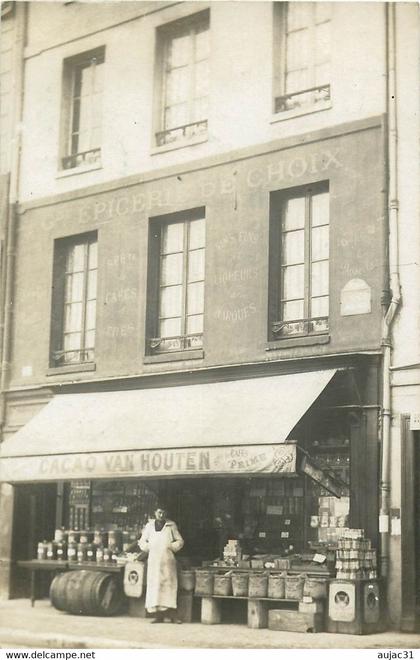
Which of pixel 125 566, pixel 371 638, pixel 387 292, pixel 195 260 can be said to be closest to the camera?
pixel 371 638

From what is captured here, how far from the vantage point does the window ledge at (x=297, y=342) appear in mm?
13113

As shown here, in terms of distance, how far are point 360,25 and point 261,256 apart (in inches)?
129

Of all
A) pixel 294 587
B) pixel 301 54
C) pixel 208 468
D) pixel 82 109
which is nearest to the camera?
pixel 294 587

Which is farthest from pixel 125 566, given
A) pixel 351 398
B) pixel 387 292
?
pixel 387 292

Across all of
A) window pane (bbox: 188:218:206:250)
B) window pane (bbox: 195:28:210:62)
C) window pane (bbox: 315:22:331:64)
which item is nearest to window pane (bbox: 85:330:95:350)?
window pane (bbox: 188:218:206:250)

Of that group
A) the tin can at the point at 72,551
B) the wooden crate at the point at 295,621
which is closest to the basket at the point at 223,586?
the wooden crate at the point at 295,621

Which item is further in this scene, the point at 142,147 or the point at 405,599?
the point at 142,147

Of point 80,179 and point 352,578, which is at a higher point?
point 80,179

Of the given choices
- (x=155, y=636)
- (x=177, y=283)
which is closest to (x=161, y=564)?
(x=155, y=636)

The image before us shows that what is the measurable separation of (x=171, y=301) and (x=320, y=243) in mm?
2651

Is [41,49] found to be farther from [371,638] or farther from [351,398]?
[371,638]

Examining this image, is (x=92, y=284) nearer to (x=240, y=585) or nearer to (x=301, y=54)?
(x=301, y=54)

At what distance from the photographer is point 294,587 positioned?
12039 millimetres

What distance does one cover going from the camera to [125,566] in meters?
13.6
